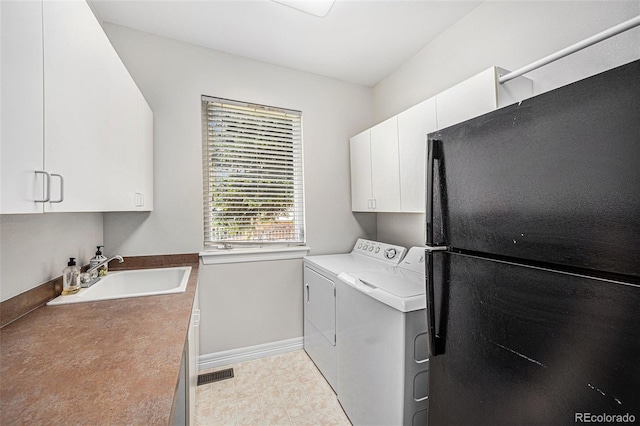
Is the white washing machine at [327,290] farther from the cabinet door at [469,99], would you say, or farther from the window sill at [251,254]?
the cabinet door at [469,99]

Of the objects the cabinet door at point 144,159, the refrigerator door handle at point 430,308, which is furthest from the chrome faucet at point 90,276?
the refrigerator door handle at point 430,308

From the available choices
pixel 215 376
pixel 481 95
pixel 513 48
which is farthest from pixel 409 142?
pixel 215 376

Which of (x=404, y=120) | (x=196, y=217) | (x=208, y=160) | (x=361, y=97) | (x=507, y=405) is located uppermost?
(x=361, y=97)

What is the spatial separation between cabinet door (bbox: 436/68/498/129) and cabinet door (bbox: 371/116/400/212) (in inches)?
17.7

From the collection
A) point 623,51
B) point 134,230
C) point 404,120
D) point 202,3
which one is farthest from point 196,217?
point 623,51

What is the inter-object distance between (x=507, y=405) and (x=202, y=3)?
259 cm

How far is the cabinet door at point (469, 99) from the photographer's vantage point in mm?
1401

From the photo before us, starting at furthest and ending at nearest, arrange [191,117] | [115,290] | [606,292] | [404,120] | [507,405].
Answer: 1. [191,117]
2. [404,120]
3. [115,290]
4. [507,405]
5. [606,292]

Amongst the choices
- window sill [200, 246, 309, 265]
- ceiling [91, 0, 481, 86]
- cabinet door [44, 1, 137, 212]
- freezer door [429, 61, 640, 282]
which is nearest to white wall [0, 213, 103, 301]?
cabinet door [44, 1, 137, 212]

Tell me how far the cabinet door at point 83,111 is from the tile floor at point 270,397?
1.46m

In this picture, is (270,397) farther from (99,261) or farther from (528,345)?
(528,345)

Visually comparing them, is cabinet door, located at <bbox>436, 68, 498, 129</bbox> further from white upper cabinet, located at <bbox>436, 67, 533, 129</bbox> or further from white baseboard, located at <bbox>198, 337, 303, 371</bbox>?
white baseboard, located at <bbox>198, 337, 303, 371</bbox>

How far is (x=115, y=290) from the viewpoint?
69.3 inches

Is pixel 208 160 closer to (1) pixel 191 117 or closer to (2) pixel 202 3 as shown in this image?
(1) pixel 191 117
